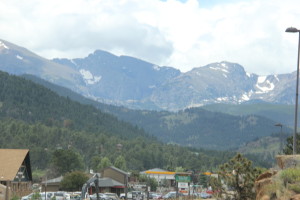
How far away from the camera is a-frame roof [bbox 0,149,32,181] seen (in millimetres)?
79312

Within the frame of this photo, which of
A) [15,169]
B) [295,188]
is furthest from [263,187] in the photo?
[15,169]

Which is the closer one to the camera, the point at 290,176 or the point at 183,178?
the point at 290,176

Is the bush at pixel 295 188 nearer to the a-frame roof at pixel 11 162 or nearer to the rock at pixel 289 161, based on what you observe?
the rock at pixel 289 161

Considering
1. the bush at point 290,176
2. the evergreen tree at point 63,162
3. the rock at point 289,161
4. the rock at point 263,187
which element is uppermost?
the rock at point 289,161

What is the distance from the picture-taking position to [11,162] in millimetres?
82125

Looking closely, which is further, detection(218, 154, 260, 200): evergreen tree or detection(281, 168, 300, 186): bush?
detection(218, 154, 260, 200): evergreen tree

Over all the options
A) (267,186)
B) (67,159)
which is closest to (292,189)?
(267,186)

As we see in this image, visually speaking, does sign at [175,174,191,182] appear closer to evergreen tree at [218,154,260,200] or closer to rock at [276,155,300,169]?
evergreen tree at [218,154,260,200]

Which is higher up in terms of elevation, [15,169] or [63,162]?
[15,169]

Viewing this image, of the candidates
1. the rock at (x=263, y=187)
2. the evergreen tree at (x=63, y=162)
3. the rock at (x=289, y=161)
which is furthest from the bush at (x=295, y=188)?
the evergreen tree at (x=63, y=162)

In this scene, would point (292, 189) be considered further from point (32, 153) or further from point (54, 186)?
point (32, 153)

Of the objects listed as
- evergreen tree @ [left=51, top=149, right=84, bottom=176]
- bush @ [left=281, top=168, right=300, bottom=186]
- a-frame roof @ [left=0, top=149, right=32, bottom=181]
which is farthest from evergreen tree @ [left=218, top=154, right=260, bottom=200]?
evergreen tree @ [left=51, top=149, right=84, bottom=176]

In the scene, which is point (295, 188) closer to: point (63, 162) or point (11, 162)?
point (11, 162)

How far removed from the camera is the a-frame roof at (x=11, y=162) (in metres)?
79.3
